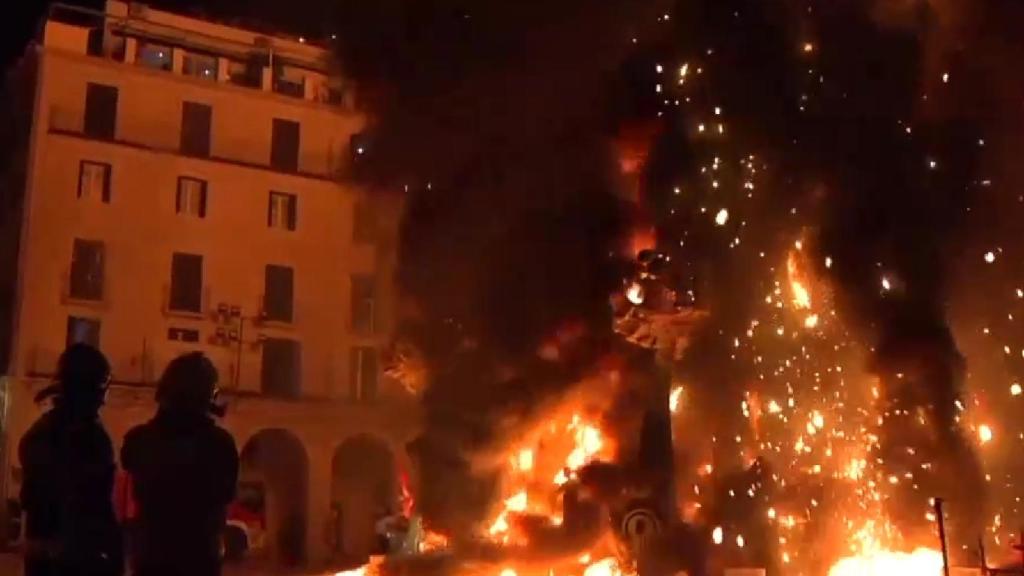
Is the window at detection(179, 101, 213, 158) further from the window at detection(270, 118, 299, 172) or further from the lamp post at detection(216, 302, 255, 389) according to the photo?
the lamp post at detection(216, 302, 255, 389)

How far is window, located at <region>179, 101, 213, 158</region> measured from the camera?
2341 centimetres

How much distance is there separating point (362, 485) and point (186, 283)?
18.4 ft

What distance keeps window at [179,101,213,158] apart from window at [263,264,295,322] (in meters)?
2.74

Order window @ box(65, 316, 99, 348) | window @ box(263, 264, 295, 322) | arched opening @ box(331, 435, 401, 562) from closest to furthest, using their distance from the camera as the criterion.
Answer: window @ box(65, 316, 99, 348), window @ box(263, 264, 295, 322), arched opening @ box(331, 435, 401, 562)

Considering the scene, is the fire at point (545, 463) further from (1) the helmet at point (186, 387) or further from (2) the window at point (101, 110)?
(2) the window at point (101, 110)

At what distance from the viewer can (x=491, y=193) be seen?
1020 cm

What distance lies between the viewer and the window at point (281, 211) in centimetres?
2416

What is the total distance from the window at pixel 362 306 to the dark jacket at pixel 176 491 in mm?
20400

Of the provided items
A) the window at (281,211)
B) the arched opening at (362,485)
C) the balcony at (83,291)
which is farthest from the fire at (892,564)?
the window at (281,211)

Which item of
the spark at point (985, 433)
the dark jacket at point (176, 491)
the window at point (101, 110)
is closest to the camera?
the dark jacket at point (176, 491)

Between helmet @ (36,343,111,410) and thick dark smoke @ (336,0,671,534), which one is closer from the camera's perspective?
helmet @ (36,343,111,410)

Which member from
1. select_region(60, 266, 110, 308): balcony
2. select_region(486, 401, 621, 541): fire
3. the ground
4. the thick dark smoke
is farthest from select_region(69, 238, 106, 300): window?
select_region(486, 401, 621, 541): fire

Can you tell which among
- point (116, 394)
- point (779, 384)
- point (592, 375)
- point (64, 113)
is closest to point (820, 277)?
point (779, 384)

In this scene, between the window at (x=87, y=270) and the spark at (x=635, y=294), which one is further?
the window at (x=87, y=270)
